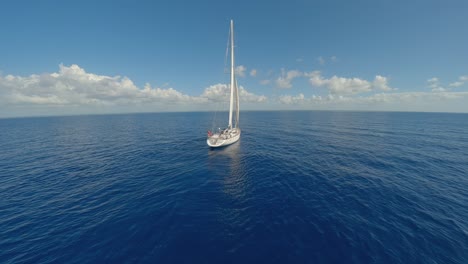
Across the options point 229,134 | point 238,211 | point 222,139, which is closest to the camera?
point 238,211

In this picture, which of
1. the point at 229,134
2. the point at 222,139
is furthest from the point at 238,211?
the point at 229,134

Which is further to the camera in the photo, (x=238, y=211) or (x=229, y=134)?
(x=229, y=134)

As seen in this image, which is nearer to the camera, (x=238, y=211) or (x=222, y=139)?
(x=238, y=211)

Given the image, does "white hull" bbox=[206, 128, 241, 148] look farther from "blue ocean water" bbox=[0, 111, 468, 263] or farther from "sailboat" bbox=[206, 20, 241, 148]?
"blue ocean water" bbox=[0, 111, 468, 263]

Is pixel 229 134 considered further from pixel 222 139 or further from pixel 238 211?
pixel 238 211

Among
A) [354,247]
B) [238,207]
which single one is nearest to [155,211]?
[238,207]

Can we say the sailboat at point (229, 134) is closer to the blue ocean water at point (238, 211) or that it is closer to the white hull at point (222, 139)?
the white hull at point (222, 139)

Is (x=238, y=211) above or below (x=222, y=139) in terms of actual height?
below

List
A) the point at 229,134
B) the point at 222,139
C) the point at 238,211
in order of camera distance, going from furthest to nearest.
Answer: the point at 229,134, the point at 222,139, the point at 238,211

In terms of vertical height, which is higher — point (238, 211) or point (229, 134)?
point (229, 134)

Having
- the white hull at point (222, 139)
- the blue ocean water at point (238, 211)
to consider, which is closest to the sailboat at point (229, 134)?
the white hull at point (222, 139)
